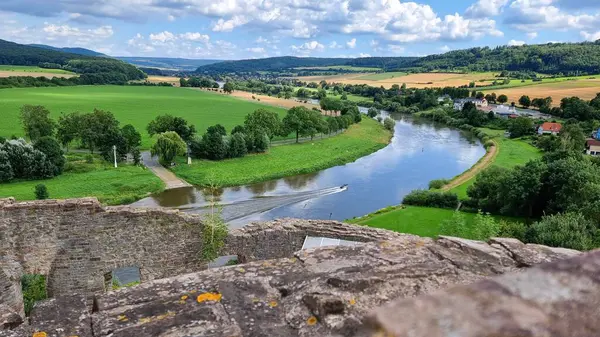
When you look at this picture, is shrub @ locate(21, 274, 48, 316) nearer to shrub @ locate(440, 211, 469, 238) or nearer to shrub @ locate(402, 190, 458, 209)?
shrub @ locate(440, 211, 469, 238)

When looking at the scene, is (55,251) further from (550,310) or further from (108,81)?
(108,81)

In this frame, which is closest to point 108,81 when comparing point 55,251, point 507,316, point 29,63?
point 29,63

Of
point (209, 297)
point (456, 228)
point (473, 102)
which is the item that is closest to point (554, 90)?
point (473, 102)

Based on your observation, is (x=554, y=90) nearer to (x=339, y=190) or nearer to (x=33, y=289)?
(x=339, y=190)

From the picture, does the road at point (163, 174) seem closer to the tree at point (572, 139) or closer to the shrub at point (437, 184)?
the shrub at point (437, 184)

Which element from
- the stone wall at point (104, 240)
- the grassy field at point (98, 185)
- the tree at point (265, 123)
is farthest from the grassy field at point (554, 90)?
the stone wall at point (104, 240)
